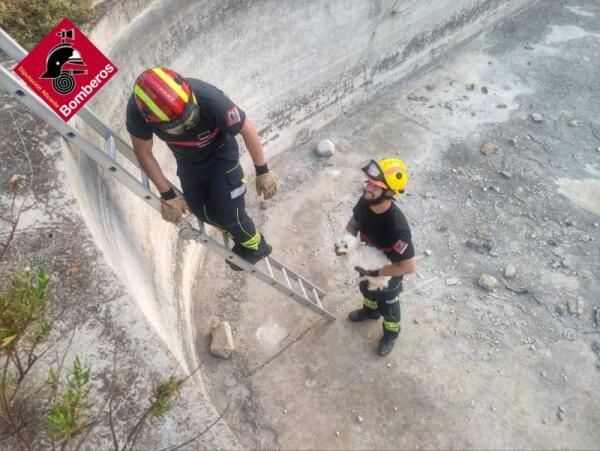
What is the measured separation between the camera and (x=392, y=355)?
4473 mm

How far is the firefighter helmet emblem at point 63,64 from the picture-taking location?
7.49ft

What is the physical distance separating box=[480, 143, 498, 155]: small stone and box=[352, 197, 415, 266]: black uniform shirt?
3763 mm

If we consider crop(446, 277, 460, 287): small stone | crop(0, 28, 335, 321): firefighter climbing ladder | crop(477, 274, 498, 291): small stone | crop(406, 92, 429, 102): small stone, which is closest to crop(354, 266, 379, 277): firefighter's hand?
crop(0, 28, 335, 321): firefighter climbing ladder

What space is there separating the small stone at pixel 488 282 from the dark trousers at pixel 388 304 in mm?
1326

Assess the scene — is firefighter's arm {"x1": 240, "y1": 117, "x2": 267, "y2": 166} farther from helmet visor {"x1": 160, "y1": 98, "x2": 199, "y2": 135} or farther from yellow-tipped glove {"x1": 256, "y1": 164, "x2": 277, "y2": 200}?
helmet visor {"x1": 160, "y1": 98, "x2": 199, "y2": 135}

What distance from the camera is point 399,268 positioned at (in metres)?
3.45

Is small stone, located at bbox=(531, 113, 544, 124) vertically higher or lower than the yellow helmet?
lower

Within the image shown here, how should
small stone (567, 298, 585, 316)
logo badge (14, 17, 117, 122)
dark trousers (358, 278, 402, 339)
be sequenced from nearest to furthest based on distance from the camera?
1. logo badge (14, 17, 117, 122)
2. dark trousers (358, 278, 402, 339)
3. small stone (567, 298, 585, 316)

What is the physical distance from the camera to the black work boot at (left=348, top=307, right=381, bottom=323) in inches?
180

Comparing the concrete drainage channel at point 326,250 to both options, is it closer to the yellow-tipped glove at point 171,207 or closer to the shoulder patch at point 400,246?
the yellow-tipped glove at point 171,207

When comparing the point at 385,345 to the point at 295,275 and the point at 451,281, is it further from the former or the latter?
the point at 451,281

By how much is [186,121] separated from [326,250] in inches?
120

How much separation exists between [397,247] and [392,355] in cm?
164

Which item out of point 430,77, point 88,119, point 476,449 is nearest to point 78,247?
point 88,119
